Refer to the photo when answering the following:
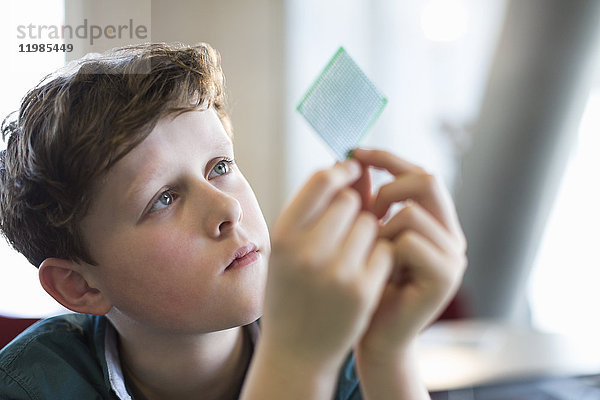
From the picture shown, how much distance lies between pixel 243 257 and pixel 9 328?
0.51 meters

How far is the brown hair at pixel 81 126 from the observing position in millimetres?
751

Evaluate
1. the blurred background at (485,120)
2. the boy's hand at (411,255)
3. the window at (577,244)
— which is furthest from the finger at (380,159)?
the window at (577,244)

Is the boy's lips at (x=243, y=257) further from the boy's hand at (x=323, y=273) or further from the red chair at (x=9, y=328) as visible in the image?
the red chair at (x=9, y=328)

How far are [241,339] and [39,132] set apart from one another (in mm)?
388

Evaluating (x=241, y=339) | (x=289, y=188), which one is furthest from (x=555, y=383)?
(x=289, y=188)

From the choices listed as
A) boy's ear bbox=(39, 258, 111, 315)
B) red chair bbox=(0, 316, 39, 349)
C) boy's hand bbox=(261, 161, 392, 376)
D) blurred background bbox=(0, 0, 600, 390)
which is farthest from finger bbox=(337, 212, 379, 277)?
blurred background bbox=(0, 0, 600, 390)

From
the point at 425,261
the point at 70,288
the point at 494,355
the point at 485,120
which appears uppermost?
the point at 425,261

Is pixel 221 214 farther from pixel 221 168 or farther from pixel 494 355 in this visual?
pixel 494 355

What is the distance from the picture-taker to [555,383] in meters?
1.26

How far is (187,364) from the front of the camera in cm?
86

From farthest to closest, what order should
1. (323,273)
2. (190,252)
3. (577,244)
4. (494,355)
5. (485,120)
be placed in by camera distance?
1. (485,120)
2. (577,244)
3. (494,355)
4. (190,252)
5. (323,273)

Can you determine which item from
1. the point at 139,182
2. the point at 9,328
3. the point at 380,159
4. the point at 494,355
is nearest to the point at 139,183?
the point at 139,182

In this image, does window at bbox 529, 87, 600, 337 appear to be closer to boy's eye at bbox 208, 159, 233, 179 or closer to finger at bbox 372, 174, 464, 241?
boy's eye at bbox 208, 159, 233, 179

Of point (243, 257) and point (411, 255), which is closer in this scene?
point (411, 255)
